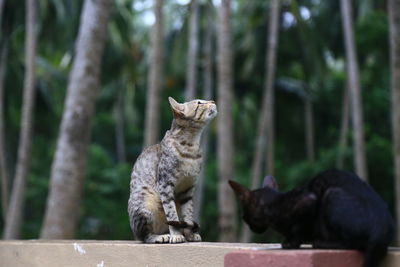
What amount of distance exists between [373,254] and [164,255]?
1.83 metres

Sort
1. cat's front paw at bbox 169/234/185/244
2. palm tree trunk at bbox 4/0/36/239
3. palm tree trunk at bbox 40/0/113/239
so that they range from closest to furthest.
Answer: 1. cat's front paw at bbox 169/234/185/244
2. palm tree trunk at bbox 40/0/113/239
3. palm tree trunk at bbox 4/0/36/239

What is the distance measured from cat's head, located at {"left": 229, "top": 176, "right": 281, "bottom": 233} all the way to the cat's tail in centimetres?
60

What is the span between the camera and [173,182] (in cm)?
601

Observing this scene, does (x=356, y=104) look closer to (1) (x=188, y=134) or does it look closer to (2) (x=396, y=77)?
(2) (x=396, y=77)

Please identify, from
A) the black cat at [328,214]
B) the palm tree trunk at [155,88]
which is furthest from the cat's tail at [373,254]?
the palm tree trunk at [155,88]

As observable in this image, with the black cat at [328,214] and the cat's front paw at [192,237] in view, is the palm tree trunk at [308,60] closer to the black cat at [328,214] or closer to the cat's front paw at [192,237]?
the cat's front paw at [192,237]

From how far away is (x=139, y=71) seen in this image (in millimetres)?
34656

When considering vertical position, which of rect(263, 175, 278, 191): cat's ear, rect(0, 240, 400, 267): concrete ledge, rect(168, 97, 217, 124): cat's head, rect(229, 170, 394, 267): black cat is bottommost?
rect(0, 240, 400, 267): concrete ledge

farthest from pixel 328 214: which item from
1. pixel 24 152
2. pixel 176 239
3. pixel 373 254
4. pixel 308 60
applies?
pixel 308 60

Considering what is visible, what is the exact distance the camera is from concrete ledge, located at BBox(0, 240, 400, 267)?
435 cm

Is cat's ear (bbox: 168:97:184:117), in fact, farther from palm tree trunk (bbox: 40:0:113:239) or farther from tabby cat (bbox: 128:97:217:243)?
palm tree trunk (bbox: 40:0:113:239)

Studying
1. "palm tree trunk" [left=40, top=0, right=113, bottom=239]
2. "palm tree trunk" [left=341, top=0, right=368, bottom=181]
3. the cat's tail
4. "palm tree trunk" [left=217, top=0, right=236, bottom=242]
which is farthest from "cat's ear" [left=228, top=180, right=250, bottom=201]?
"palm tree trunk" [left=341, top=0, right=368, bottom=181]

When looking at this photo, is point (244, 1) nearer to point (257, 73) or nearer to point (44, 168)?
point (257, 73)

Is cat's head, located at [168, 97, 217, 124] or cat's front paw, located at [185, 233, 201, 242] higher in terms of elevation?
cat's head, located at [168, 97, 217, 124]
